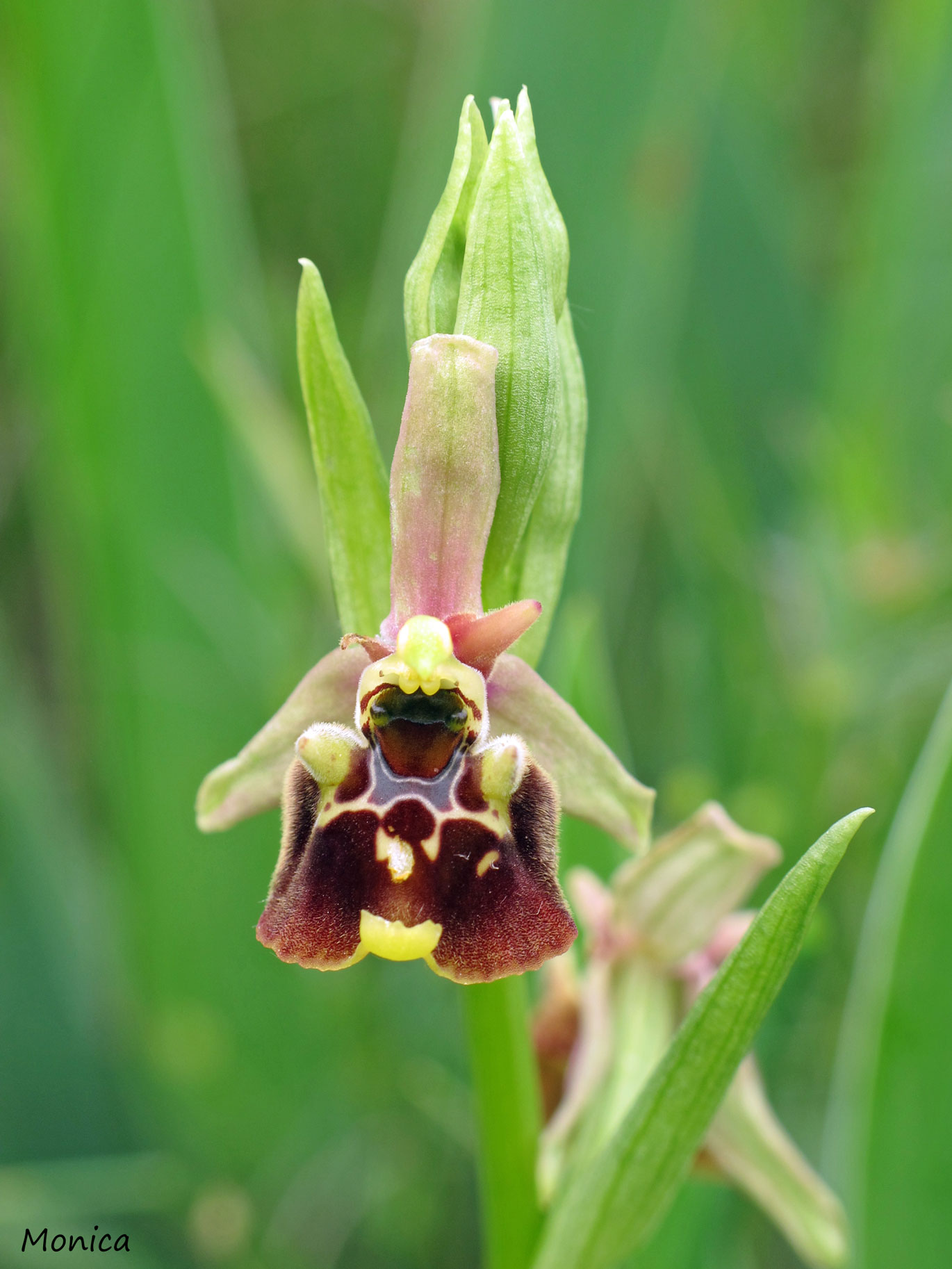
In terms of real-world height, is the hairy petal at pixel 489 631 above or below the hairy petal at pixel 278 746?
above

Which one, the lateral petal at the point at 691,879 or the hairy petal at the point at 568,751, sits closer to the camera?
the hairy petal at the point at 568,751

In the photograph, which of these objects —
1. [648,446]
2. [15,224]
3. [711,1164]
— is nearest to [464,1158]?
[711,1164]

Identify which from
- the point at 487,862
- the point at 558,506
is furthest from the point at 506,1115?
the point at 558,506

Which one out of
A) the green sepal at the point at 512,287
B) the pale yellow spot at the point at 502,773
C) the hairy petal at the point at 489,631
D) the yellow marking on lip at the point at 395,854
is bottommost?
the yellow marking on lip at the point at 395,854

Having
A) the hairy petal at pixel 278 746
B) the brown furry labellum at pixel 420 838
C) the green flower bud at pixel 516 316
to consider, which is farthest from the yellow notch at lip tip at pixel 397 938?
the green flower bud at pixel 516 316

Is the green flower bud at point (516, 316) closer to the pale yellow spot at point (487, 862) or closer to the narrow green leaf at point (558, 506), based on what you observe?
the narrow green leaf at point (558, 506)

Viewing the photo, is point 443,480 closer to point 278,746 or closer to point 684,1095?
point 278,746
